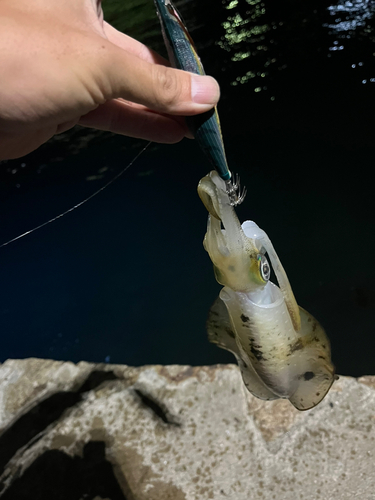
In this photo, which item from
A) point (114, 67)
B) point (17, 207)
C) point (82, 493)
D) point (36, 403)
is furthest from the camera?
point (17, 207)

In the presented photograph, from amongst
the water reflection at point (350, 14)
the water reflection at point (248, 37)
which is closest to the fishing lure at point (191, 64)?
the water reflection at point (248, 37)

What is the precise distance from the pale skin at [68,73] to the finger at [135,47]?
22 centimetres

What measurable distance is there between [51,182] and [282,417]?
3.33 metres

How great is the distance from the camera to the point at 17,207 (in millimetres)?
3982

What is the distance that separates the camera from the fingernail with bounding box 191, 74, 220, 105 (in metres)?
0.90

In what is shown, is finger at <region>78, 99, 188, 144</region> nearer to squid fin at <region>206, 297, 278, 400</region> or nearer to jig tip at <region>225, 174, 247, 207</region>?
jig tip at <region>225, 174, 247, 207</region>

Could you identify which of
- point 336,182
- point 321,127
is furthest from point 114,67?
point 321,127

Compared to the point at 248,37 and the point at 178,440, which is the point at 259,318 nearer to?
the point at 178,440

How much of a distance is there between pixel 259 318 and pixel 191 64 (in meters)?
0.77

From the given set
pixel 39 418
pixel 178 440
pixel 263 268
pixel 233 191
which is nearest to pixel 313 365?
pixel 263 268

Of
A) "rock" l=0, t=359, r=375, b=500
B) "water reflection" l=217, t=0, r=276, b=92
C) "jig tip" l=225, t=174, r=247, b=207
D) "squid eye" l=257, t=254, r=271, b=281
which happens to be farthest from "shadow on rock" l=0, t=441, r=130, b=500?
"water reflection" l=217, t=0, r=276, b=92

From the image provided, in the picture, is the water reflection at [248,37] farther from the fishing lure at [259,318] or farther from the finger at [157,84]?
the finger at [157,84]

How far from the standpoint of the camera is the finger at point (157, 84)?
88 centimetres

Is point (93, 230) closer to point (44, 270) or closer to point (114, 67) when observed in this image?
point (44, 270)
